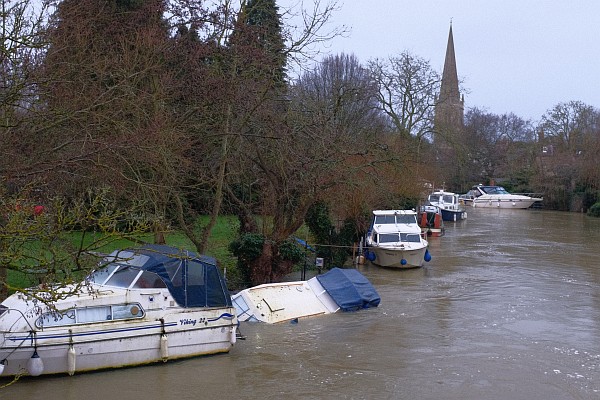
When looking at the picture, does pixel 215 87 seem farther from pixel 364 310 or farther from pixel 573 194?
pixel 573 194

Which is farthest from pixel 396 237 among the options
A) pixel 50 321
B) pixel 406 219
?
pixel 50 321

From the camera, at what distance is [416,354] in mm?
16188

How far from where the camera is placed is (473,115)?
3883 inches

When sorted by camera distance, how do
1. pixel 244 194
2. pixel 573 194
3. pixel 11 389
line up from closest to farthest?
1. pixel 11 389
2. pixel 244 194
3. pixel 573 194

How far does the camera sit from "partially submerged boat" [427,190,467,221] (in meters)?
55.2

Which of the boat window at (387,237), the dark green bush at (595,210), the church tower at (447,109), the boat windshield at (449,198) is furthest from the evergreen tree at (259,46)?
the dark green bush at (595,210)

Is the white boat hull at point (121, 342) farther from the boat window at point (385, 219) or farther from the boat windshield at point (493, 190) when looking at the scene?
the boat windshield at point (493, 190)

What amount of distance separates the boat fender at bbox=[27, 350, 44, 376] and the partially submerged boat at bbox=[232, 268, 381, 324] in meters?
6.78

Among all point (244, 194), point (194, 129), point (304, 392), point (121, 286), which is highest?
point (194, 129)

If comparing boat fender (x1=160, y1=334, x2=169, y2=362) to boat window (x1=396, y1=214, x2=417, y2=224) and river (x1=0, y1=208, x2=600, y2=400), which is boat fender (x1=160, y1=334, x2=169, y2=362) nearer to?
river (x1=0, y1=208, x2=600, y2=400)

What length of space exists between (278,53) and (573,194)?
58.3 meters

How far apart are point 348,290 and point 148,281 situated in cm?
785

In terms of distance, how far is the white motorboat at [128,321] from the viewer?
41.7 feet

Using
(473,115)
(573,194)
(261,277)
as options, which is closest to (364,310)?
(261,277)
